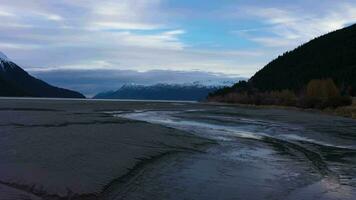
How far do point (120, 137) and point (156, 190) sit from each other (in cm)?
1421

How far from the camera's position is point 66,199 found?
47.0 ft

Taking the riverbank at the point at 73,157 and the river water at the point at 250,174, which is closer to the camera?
the riverbank at the point at 73,157

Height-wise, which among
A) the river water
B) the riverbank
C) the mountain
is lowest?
the river water

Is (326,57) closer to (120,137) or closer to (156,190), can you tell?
(120,137)

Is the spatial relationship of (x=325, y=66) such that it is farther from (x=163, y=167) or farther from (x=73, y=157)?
(x=73, y=157)

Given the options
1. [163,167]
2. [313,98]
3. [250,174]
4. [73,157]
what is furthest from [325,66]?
[73,157]

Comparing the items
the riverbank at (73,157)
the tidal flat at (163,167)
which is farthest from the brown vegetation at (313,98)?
the riverbank at (73,157)

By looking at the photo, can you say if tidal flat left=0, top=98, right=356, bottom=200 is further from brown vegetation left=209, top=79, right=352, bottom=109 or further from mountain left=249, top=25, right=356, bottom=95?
mountain left=249, top=25, right=356, bottom=95

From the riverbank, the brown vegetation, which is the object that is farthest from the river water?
the brown vegetation

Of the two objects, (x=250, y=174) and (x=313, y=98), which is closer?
(x=250, y=174)

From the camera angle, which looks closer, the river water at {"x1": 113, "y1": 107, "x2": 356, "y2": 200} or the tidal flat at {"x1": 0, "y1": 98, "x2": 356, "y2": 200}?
the tidal flat at {"x1": 0, "y1": 98, "x2": 356, "y2": 200}

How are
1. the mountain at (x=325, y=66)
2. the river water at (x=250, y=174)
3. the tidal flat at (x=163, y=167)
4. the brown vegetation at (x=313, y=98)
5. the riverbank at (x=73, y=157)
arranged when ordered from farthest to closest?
the mountain at (x=325, y=66) < the brown vegetation at (x=313, y=98) < the river water at (x=250, y=174) < the tidal flat at (x=163, y=167) < the riverbank at (x=73, y=157)

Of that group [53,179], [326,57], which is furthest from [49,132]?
[326,57]

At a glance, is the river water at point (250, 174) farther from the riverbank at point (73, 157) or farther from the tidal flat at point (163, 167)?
the riverbank at point (73, 157)
